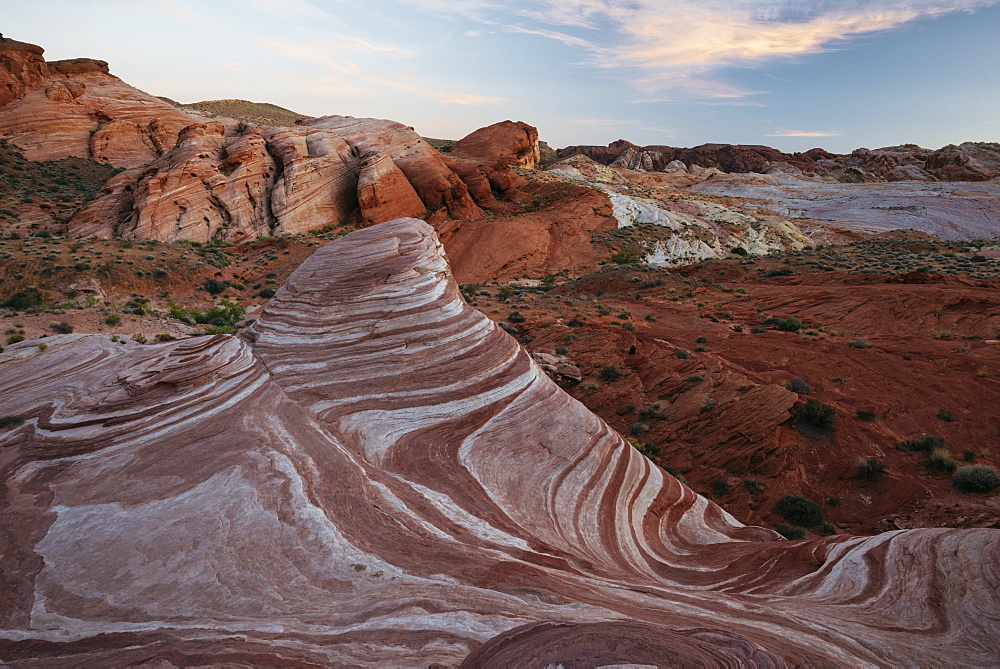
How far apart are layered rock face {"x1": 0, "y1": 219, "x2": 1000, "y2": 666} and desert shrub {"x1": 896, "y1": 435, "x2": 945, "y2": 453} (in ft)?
21.8

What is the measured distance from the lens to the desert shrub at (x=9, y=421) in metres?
5.91

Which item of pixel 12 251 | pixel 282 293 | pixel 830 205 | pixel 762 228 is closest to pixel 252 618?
pixel 282 293

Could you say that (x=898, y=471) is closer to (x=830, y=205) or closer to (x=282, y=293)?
(x=282, y=293)

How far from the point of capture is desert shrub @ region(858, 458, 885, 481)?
11.0 m

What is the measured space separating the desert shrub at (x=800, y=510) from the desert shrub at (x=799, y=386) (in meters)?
4.59

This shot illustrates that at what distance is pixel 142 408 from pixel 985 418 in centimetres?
1892

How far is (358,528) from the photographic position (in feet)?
15.2

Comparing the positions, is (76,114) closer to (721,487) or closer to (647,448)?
(647,448)

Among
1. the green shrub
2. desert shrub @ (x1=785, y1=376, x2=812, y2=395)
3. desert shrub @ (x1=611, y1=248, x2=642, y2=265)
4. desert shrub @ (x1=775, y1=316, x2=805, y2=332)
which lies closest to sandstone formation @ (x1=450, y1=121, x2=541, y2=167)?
desert shrub @ (x1=611, y1=248, x2=642, y2=265)

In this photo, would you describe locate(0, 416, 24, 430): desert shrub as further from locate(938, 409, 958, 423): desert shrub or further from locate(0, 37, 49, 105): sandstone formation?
locate(0, 37, 49, 105): sandstone formation

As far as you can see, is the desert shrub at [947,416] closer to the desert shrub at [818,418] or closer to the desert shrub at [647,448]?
the desert shrub at [818,418]

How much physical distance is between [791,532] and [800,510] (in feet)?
2.64

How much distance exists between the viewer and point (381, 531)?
15.4 feet

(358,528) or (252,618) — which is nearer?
(252,618)
